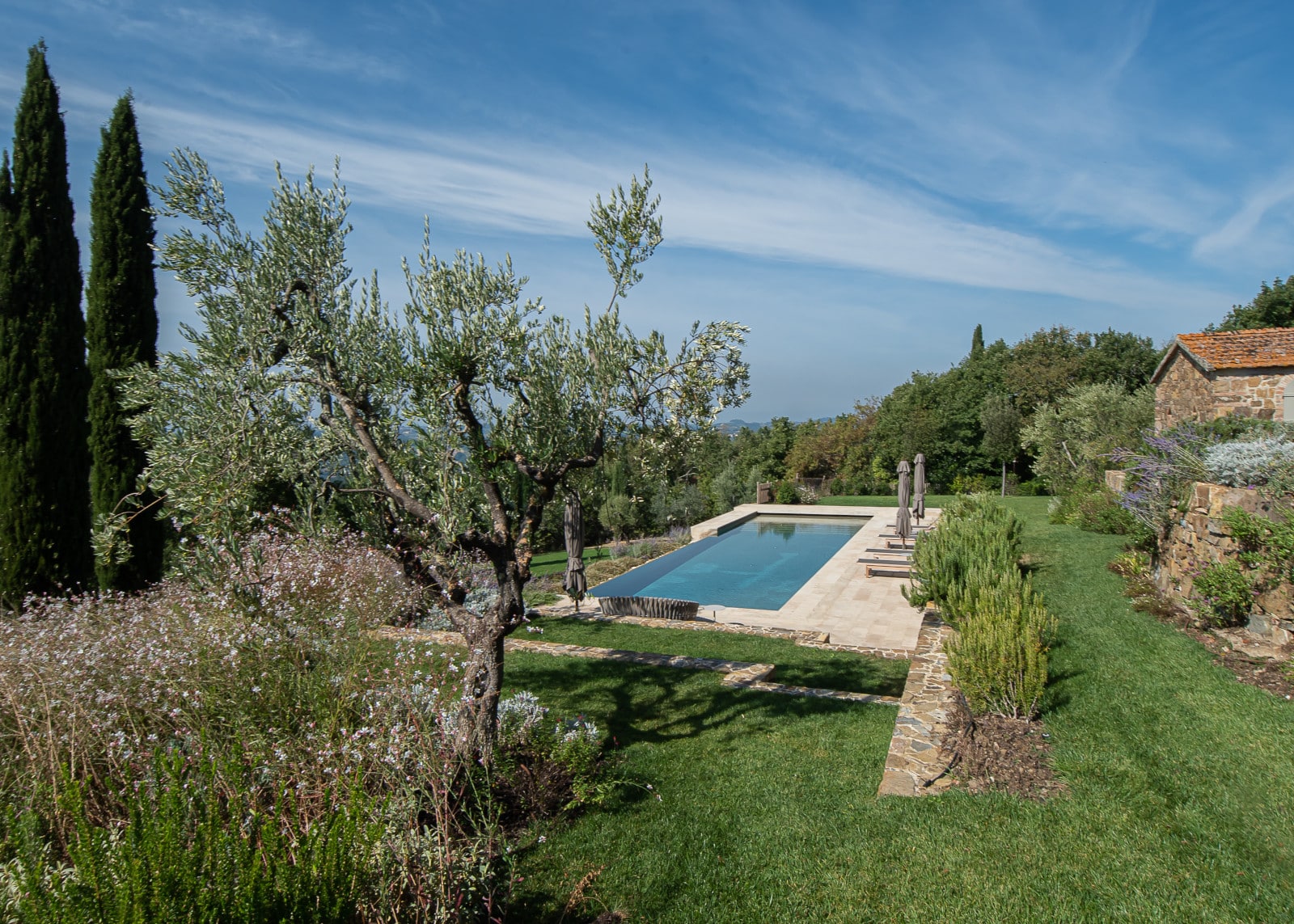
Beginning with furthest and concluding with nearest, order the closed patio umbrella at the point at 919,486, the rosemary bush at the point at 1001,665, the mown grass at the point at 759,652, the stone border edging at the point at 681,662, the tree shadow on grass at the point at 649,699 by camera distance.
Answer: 1. the closed patio umbrella at the point at 919,486
2. the mown grass at the point at 759,652
3. the stone border edging at the point at 681,662
4. the tree shadow on grass at the point at 649,699
5. the rosemary bush at the point at 1001,665

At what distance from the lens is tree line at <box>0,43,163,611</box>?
29.9ft

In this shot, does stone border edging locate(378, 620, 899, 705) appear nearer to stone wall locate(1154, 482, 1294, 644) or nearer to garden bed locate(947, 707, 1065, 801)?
garden bed locate(947, 707, 1065, 801)

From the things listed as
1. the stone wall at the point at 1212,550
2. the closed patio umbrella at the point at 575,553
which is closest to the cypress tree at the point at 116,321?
the closed patio umbrella at the point at 575,553

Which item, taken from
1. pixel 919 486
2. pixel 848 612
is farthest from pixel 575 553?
pixel 919 486

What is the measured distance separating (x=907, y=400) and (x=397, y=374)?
33763 mm

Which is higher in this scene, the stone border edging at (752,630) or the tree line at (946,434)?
the tree line at (946,434)

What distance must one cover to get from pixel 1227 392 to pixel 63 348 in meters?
21.2

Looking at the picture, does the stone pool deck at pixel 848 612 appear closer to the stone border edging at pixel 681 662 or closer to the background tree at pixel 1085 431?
the stone border edging at pixel 681 662

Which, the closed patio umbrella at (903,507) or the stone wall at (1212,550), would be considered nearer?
the stone wall at (1212,550)

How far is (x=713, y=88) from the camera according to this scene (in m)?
11.4

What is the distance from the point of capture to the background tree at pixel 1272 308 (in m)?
24.8

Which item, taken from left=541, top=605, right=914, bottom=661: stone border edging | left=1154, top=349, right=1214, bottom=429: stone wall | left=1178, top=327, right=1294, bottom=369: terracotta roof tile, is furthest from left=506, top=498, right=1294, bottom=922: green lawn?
left=1154, top=349, right=1214, bottom=429: stone wall

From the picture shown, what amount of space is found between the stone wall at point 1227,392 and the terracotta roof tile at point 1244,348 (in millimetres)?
154

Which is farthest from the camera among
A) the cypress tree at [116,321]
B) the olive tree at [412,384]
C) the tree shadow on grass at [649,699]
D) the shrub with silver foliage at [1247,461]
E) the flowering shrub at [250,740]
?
the cypress tree at [116,321]
